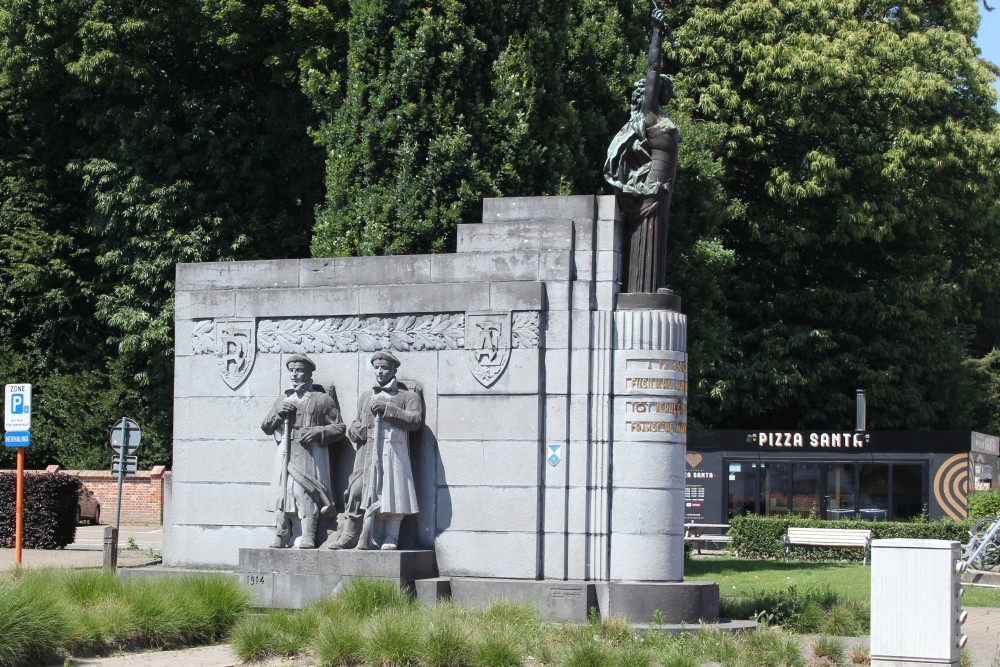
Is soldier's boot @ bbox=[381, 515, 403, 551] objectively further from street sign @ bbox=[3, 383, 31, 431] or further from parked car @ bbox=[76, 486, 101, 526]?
parked car @ bbox=[76, 486, 101, 526]

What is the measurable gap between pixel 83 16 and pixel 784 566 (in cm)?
1981

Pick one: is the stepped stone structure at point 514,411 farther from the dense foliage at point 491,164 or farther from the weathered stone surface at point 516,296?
the dense foliage at point 491,164

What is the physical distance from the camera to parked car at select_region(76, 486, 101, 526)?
131ft

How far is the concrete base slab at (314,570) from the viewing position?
55.5 feet

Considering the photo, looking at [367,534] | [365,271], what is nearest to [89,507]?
[365,271]

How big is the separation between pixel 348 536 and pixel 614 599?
127 inches

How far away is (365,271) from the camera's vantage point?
18.3 m

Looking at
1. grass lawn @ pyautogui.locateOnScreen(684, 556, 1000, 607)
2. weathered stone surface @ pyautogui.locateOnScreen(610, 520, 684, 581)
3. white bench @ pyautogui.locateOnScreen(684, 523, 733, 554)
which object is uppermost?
weathered stone surface @ pyautogui.locateOnScreen(610, 520, 684, 581)

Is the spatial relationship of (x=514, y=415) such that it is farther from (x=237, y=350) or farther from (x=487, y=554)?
(x=237, y=350)

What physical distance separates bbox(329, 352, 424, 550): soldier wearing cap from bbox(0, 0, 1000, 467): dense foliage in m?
10.4

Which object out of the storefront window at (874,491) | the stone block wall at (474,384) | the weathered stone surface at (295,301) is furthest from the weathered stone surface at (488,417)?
the storefront window at (874,491)

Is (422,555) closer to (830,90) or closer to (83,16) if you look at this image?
(83,16)

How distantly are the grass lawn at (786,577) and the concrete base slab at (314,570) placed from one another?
210 inches

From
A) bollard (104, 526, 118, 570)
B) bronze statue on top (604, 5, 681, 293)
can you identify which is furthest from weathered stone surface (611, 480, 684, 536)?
bollard (104, 526, 118, 570)
